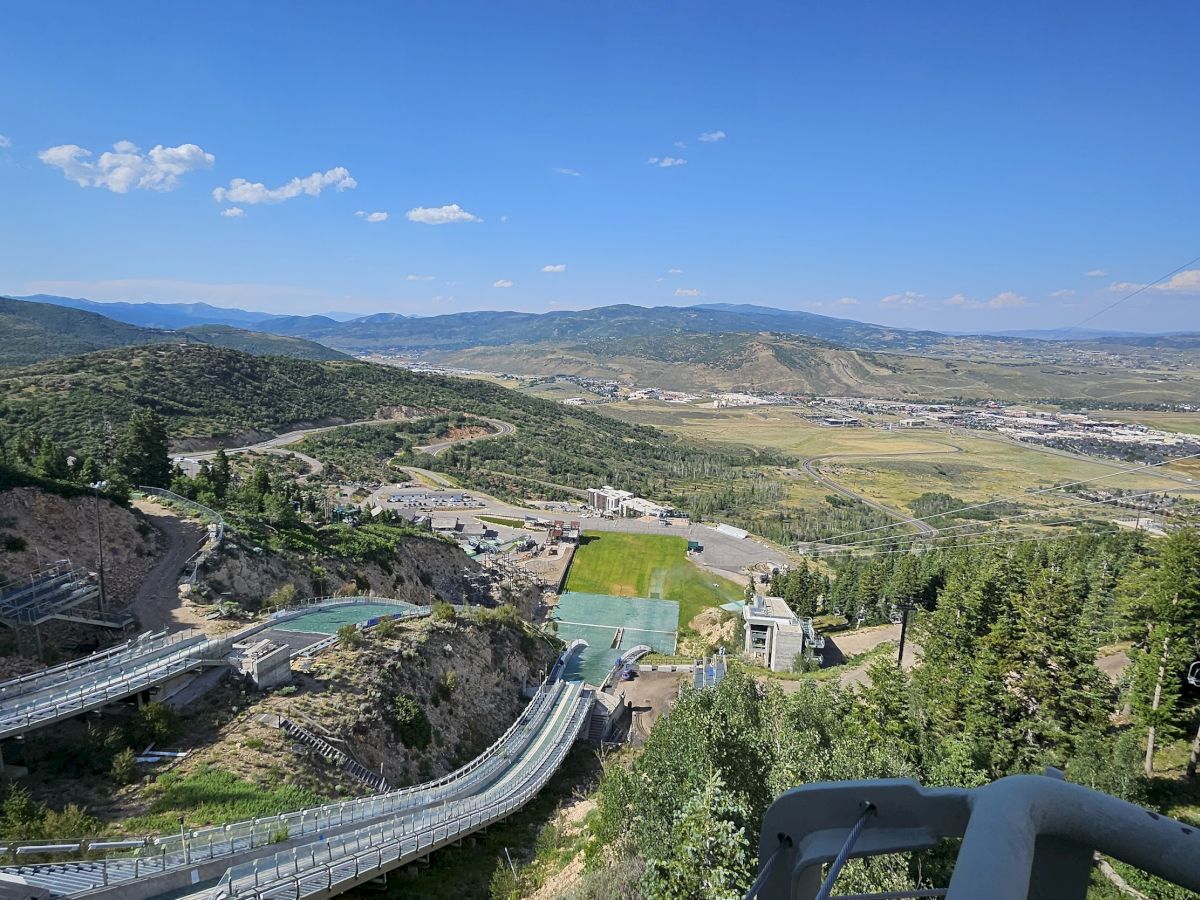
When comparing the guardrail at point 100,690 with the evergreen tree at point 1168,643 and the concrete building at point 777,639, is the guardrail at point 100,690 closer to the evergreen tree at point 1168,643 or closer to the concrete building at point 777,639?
the evergreen tree at point 1168,643

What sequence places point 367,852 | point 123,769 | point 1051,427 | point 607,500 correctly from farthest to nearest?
point 1051,427, point 607,500, point 123,769, point 367,852

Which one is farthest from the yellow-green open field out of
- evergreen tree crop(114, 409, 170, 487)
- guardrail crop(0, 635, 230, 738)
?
guardrail crop(0, 635, 230, 738)

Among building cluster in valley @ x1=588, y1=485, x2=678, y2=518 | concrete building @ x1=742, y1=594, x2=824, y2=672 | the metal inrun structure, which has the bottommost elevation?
building cluster in valley @ x1=588, y1=485, x2=678, y2=518

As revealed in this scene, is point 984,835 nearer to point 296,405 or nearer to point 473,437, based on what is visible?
point 296,405

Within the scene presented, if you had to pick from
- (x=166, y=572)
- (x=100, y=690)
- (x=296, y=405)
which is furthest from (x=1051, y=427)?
(x=100, y=690)

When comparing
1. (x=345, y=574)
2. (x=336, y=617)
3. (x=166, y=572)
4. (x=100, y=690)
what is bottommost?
(x=345, y=574)

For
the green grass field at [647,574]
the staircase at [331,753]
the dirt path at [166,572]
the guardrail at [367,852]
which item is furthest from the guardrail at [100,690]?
the green grass field at [647,574]

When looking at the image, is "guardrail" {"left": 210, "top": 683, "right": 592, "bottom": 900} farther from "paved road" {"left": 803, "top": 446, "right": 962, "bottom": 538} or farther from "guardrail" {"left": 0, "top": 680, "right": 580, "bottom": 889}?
"paved road" {"left": 803, "top": 446, "right": 962, "bottom": 538}
